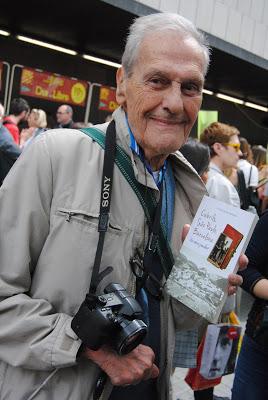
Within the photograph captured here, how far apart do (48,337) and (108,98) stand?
9.56 meters

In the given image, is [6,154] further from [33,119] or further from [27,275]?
[27,275]

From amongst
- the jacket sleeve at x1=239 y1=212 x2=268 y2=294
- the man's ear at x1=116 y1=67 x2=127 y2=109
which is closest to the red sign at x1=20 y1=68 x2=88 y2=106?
the jacket sleeve at x1=239 y1=212 x2=268 y2=294

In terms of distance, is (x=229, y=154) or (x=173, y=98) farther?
(x=229, y=154)

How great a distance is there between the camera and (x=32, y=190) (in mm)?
1341

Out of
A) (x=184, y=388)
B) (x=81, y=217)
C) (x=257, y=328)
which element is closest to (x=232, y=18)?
(x=184, y=388)

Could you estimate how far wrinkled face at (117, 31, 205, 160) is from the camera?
145cm

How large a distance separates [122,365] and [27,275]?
1.33 feet

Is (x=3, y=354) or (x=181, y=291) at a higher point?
(x=181, y=291)

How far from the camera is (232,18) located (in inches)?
375

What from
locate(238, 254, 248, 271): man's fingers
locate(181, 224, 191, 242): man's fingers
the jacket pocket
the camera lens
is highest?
the jacket pocket

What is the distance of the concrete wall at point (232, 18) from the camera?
27.8 ft

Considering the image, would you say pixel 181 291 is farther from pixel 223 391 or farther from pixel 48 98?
pixel 48 98

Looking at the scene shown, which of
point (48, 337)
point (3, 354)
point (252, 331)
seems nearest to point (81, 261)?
point (48, 337)

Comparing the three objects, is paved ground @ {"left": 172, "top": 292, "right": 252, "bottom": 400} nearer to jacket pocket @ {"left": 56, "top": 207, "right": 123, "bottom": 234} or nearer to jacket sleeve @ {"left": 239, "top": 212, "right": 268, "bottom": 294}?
→ jacket sleeve @ {"left": 239, "top": 212, "right": 268, "bottom": 294}
